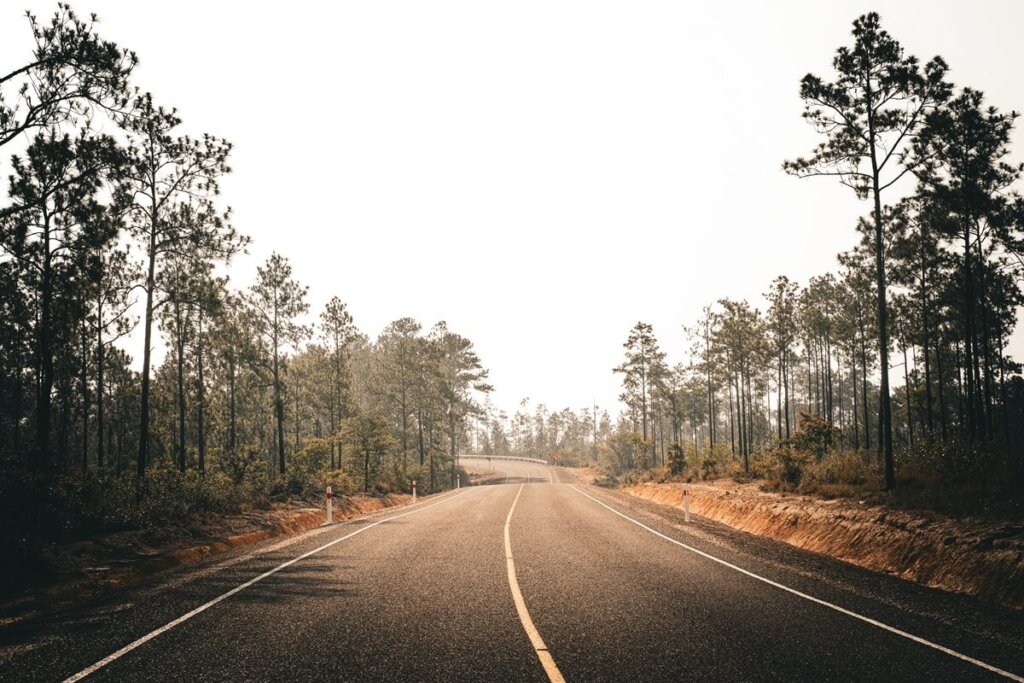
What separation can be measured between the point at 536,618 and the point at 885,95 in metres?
18.9

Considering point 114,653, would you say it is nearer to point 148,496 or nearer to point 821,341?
point 148,496

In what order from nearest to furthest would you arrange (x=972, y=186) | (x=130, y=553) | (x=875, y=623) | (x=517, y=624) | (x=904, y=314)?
(x=517, y=624) < (x=875, y=623) < (x=130, y=553) < (x=972, y=186) < (x=904, y=314)

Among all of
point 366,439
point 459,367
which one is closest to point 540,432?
point 459,367

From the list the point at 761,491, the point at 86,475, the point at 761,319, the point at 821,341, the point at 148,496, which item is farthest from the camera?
the point at 821,341

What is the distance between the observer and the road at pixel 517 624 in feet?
15.2

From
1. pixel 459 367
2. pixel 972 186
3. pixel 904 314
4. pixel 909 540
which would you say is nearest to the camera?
pixel 909 540

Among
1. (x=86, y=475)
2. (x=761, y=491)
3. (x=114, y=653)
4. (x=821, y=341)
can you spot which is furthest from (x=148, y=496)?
(x=821, y=341)

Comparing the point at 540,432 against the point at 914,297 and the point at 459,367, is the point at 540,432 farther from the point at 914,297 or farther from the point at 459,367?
the point at 914,297

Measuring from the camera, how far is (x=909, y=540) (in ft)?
34.6

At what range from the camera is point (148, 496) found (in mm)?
14500

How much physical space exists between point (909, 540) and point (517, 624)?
9.60 meters

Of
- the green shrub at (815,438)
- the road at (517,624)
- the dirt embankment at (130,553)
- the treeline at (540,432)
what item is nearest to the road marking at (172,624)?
the road at (517,624)

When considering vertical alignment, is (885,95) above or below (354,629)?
above

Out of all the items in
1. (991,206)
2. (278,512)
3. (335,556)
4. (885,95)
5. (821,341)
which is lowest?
(278,512)
